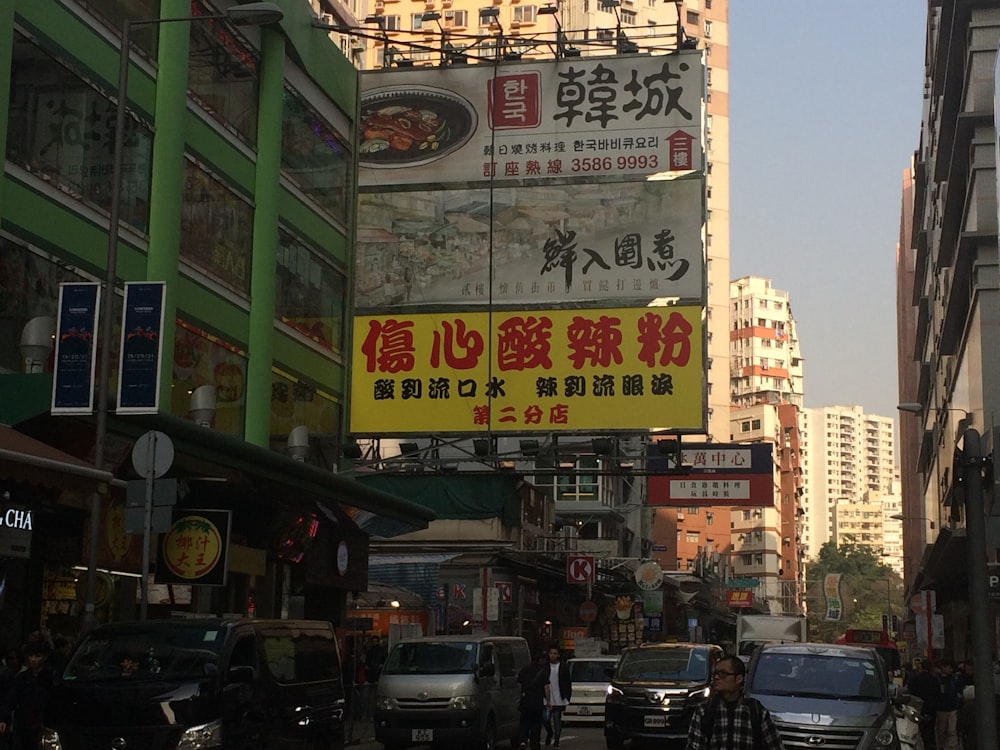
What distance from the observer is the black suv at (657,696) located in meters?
23.4

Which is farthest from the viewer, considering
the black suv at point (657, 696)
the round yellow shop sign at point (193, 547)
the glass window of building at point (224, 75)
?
the glass window of building at point (224, 75)

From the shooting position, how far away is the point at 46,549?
22500 mm

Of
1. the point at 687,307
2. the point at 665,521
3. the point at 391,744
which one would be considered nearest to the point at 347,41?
the point at 687,307

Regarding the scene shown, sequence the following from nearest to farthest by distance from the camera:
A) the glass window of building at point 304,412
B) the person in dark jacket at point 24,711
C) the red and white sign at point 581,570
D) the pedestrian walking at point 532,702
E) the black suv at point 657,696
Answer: the person in dark jacket at point 24,711 < the pedestrian walking at point 532,702 < the black suv at point 657,696 < the glass window of building at point 304,412 < the red and white sign at point 581,570

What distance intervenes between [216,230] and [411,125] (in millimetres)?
5495

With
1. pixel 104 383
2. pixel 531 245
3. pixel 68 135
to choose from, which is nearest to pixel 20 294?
pixel 68 135

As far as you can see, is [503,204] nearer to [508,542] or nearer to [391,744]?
[391,744]

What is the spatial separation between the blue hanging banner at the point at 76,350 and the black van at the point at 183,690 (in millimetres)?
4619

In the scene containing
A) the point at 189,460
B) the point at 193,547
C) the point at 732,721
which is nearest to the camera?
the point at 732,721

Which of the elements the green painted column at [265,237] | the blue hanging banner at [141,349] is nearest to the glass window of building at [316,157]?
the green painted column at [265,237]

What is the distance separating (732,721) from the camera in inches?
360

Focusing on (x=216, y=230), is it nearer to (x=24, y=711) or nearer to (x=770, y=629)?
(x=24, y=711)

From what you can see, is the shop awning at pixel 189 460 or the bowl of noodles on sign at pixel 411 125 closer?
the shop awning at pixel 189 460

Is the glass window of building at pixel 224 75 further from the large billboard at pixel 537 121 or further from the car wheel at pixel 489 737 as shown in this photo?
the car wheel at pixel 489 737
